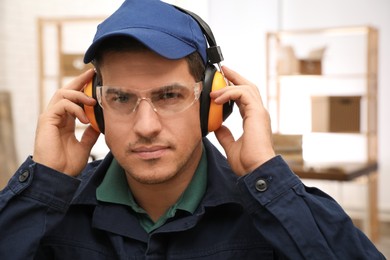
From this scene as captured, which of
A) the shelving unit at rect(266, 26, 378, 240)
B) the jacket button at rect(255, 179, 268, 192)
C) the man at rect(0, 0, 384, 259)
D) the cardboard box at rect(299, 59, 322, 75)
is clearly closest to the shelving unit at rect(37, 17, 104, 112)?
the shelving unit at rect(266, 26, 378, 240)

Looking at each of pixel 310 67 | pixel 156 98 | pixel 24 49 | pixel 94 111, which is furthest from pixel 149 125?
pixel 310 67

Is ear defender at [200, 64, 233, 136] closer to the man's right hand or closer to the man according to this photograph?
the man

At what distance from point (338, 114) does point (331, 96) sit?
169 millimetres

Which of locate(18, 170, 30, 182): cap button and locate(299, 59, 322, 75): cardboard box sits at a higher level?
locate(299, 59, 322, 75): cardboard box

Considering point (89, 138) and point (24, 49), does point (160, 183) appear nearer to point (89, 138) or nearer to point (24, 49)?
point (89, 138)

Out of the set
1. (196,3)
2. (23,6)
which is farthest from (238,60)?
(196,3)

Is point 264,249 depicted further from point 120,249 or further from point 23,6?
point 23,6

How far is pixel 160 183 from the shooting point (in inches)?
49.3

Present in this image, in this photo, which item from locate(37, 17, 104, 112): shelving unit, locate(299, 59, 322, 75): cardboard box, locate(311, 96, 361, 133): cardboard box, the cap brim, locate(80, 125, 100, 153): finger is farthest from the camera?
locate(299, 59, 322, 75): cardboard box

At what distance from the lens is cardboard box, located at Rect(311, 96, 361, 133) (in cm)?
440

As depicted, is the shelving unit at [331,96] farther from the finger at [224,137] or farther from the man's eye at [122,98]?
the man's eye at [122,98]

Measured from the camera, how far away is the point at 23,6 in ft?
13.3

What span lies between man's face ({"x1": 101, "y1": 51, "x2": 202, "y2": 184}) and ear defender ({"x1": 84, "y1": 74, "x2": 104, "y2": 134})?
57 millimetres

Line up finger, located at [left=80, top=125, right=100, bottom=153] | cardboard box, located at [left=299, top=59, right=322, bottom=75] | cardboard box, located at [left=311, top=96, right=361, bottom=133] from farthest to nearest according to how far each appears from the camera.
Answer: cardboard box, located at [left=299, top=59, right=322, bottom=75]
cardboard box, located at [left=311, top=96, right=361, bottom=133]
finger, located at [left=80, top=125, right=100, bottom=153]
